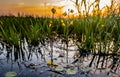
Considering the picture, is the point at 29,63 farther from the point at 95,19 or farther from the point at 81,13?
the point at 95,19

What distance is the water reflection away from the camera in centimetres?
262

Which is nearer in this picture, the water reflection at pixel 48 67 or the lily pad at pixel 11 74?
the lily pad at pixel 11 74

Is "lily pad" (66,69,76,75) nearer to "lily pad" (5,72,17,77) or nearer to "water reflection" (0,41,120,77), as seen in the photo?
"water reflection" (0,41,120,77)

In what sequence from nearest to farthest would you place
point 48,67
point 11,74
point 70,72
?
point 11,74
point 70,72
point 48,67

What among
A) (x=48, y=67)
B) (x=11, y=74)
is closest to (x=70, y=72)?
(x=48, y=67)

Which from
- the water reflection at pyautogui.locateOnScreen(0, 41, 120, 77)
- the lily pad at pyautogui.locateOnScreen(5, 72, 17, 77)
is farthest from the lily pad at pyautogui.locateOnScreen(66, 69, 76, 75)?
the lily pad at pyautogui.locateOnScreen(5, 72, 17, 77)

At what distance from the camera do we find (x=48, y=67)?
287 cm

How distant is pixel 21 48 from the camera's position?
4.05 m

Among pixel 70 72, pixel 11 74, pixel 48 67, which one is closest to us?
pixel 11 74

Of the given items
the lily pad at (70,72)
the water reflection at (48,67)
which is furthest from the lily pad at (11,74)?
the lily pad at (70,72)

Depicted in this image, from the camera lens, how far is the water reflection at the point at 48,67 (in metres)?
2.62

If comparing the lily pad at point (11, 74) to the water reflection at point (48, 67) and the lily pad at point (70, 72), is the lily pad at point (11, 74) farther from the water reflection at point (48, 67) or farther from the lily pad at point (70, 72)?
the lily pad at point (70, 72)

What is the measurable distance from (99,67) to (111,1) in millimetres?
1484

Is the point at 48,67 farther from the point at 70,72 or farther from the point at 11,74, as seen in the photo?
the point at 11,74
